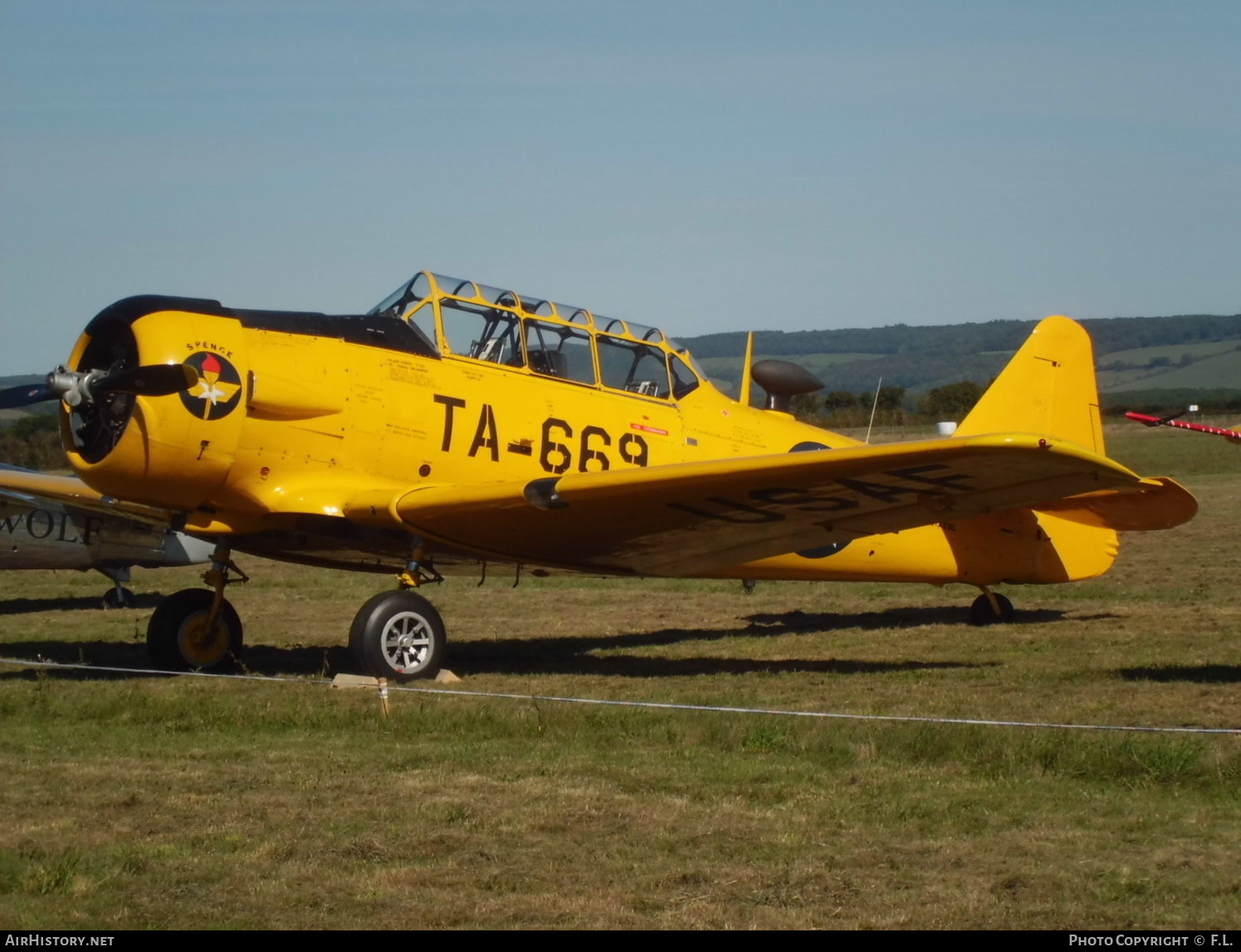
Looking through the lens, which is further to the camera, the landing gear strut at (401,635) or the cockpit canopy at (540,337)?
the cockpit canopy at (540,337)

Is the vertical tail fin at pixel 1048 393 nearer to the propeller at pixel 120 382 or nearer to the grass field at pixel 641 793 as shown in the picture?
the grass field at pixel 641 793

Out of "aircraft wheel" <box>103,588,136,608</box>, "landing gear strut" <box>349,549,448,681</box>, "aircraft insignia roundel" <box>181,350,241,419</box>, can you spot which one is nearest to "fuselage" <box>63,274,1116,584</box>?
"aircraft insignia roundel" <box>181,350,241,419</box>

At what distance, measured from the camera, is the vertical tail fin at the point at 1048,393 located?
12.9 m

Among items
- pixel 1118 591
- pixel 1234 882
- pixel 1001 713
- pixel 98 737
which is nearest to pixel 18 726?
pixel 98 737

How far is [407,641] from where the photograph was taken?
365 inches

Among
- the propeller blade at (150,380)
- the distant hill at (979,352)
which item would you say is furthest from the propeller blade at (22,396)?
the distant hill at (979,352)

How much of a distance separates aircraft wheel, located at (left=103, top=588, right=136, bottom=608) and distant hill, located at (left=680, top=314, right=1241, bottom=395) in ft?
196

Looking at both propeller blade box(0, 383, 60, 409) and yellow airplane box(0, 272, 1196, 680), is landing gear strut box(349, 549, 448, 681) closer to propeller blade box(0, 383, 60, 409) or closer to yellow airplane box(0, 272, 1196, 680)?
yellow airplane box(0, 272, 1196, 680)

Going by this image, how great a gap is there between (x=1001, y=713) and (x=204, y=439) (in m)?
5.17

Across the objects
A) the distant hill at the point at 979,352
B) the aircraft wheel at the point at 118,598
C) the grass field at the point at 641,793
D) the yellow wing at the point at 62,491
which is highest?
the distant hill at the point at 979,352

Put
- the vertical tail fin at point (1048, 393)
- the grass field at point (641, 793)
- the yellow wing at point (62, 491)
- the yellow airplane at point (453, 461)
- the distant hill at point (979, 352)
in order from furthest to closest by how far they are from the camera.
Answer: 1. the distant hill at point (979, 352)
2. the vertical tail fin at point (1048, 393)
3. the yellow wing at point (62, 491)
4. the yellow airplane at point (453, 461)
5. the grass field at point (641, 793)

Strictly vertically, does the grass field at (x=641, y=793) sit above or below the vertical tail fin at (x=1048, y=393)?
below

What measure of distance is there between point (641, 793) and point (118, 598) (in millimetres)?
11857

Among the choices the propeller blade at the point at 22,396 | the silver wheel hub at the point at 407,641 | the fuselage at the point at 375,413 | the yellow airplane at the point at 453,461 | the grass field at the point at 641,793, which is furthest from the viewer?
the propeller blade at the point at 22,396
